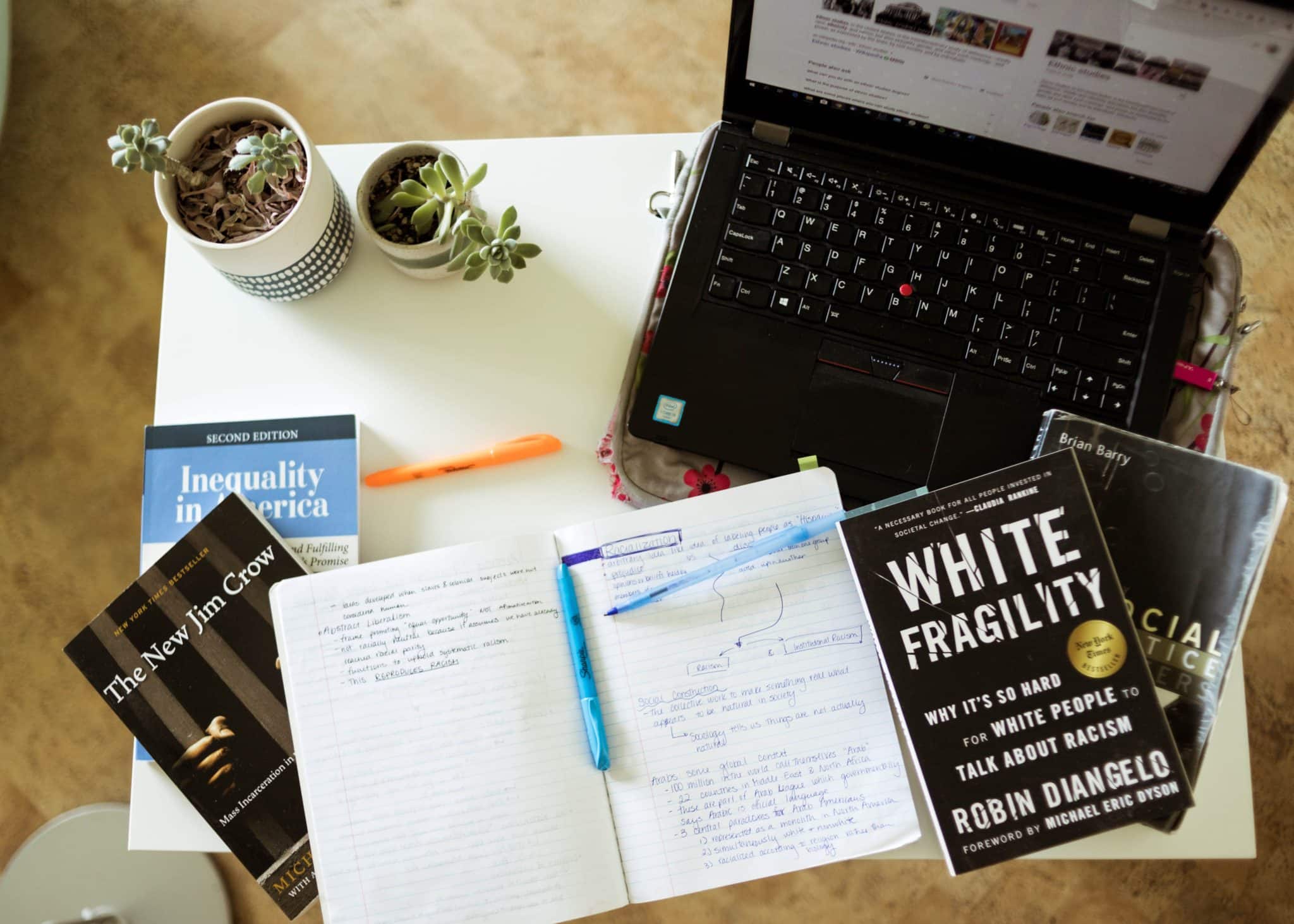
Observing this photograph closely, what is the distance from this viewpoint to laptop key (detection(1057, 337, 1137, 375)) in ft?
2.52

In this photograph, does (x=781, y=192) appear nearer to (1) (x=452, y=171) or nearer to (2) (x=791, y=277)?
(2) (x=791, y=277)

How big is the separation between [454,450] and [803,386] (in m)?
0.31

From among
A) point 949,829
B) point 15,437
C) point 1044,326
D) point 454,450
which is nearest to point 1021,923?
point 949,829

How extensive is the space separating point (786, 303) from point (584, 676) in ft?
1.16

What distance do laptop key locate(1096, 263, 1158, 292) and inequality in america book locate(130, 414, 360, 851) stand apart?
25.6 inches

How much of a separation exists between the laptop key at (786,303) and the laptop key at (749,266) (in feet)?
0.06

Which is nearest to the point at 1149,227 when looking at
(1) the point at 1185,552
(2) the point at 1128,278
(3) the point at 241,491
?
(2) the point at 1128,278

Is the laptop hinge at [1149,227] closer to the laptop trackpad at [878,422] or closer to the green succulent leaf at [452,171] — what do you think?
the laptop trackpad at [878,422]

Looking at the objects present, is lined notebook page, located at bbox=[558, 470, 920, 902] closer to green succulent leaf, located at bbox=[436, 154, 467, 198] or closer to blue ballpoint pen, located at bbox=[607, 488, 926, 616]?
blue ballpoint pen, located at bbox=[607, 488, 926, 616]

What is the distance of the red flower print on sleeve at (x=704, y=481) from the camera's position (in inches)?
31.5

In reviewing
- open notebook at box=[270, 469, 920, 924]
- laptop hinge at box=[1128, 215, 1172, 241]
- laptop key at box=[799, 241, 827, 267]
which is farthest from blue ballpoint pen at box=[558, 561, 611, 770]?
laptop hinge at box=[1128, 215, 1172, 241]

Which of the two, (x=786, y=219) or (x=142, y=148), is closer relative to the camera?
(x=142, y=148)

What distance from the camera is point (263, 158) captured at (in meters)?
0.70

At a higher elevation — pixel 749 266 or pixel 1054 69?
pixel 1054 69
